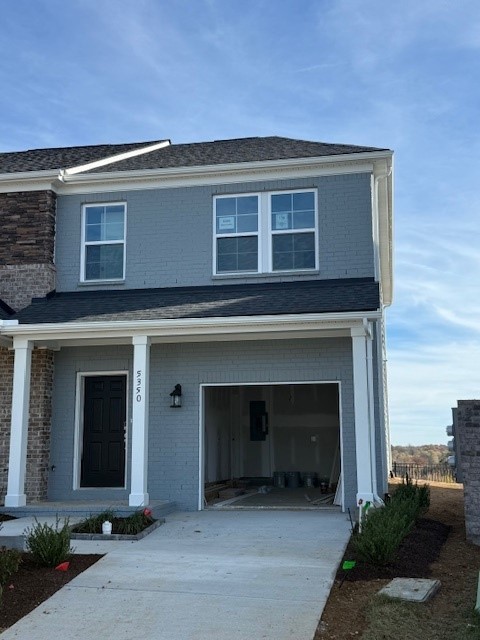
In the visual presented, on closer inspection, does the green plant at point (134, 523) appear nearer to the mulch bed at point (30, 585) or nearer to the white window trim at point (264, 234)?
the mulch bed at point (30, 585)

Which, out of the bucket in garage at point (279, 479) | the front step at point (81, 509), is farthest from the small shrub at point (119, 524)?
the bucket in garage at point (279, 479)

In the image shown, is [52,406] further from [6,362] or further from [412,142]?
[412,142]

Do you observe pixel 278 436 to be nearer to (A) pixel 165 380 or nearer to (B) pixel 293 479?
(B) pixel 293 479

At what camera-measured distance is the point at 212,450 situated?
14.9 m

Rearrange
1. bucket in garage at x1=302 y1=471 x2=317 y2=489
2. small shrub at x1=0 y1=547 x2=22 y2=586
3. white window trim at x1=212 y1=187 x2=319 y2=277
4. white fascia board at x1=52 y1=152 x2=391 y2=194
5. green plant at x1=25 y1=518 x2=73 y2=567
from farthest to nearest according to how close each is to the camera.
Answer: bucket in garage at x1=302 y1=471 x2=317 y2=489 → white window trim at x1=212 y1=187 x2=319 y2=277 → white fascia board at x1=52 y1=152 x2=391 y2=194 → green plant at x1=25 y1=518 x2=73 y2=567 → small shrub at x1=0 y1=547 x2=22 y2=586

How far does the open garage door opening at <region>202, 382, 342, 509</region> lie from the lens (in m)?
16.2

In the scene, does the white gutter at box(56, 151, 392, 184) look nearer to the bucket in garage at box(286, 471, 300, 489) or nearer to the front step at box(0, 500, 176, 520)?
the front step at box(0, 500, 176, 520)

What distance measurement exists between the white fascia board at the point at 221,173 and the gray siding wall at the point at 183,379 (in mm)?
3133

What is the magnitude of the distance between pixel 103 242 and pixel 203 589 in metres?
7.96

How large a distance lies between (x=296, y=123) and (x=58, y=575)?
503 inches

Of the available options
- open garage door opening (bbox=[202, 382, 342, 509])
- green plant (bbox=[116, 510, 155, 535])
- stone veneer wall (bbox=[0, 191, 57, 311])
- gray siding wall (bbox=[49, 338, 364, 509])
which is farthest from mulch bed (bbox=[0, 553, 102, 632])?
open garage door opening (bbox=[202, 382, 342, 509])

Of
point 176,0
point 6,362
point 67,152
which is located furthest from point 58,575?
point 67,152

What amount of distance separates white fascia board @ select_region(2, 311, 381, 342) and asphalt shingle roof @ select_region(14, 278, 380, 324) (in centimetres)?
13

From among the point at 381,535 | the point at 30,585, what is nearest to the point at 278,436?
the point at 381,535
